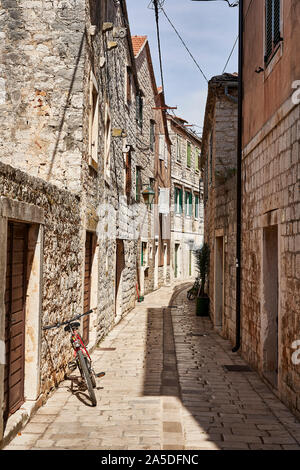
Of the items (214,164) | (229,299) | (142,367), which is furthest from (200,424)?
(214,164)

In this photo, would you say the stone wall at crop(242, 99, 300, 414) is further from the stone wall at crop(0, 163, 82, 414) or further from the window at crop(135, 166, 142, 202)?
the window at crop(135, 166, 142, 202)

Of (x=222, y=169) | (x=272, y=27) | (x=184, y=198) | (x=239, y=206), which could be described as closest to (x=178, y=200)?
(x=184, y=198)

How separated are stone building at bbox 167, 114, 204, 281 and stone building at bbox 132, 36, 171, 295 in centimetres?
162

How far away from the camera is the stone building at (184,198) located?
92.0 ft

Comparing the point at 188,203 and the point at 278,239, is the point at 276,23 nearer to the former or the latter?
the point at 278,239

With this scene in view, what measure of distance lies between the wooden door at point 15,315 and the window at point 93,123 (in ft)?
11.3

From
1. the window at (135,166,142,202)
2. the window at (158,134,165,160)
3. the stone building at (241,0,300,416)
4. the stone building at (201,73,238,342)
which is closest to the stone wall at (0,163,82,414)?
the stone building at (241,0,300,416)

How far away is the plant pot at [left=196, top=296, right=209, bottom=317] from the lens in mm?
14523

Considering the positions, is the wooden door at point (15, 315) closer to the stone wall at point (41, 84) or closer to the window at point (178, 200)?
the stone wall at point (41, 84)

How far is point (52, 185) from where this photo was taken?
593 cm

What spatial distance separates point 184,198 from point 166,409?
24383 mm

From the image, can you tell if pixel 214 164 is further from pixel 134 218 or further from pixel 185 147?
pixel 185 147

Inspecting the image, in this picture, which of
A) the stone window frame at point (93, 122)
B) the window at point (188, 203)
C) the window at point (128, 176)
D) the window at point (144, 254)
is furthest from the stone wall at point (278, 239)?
the window at point (188, 203)

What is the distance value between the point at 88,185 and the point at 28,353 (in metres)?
3.67
